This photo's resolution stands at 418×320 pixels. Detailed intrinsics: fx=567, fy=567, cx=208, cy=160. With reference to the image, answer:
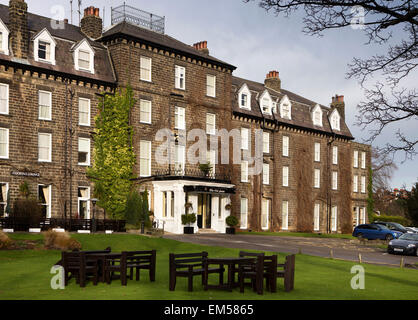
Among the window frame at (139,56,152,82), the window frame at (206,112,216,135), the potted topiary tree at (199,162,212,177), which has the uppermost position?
the window frame at (139,56,152,82)

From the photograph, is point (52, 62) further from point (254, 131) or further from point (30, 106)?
point (254, 131)

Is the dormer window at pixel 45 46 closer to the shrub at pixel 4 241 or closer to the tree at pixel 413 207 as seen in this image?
the shrub at pixel 4 241

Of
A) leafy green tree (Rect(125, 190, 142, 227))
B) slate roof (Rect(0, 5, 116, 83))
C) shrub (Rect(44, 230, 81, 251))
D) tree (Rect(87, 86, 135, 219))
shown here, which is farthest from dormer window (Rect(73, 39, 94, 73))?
shrub (Rect(44, 230, 81, 251))

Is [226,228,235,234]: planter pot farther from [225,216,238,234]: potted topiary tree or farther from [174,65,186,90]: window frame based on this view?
[174,65,186,90]: window frame

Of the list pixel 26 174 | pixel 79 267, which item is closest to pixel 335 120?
pixel 26 174

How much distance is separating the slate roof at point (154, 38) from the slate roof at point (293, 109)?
14.2ft

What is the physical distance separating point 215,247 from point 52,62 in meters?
15.0

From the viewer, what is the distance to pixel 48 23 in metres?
36.4

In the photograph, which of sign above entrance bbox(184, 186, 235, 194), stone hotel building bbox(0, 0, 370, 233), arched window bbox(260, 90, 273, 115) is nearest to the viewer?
stone hotel building bbox(0, 0, 370, 233)

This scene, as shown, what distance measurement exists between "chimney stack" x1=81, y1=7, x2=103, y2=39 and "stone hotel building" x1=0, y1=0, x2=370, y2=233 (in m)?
0.08

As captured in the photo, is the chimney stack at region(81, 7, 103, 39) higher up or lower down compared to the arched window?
higher up

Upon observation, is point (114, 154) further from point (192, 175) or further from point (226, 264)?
point (226, 264)

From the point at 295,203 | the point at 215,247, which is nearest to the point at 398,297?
the point at 215,247

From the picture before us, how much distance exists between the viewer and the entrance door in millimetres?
39750
